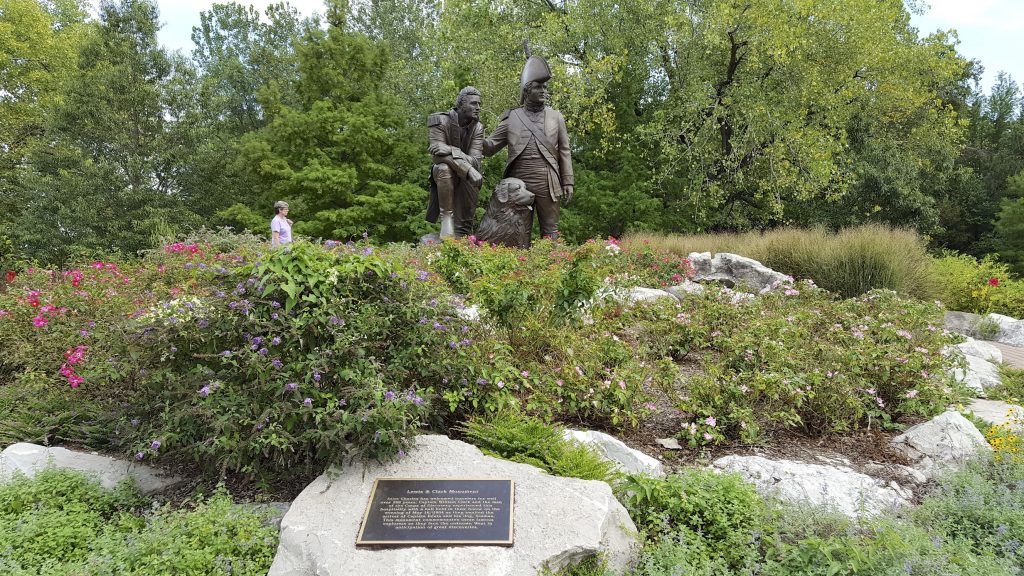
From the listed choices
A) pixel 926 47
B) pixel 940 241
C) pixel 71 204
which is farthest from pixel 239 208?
pixel 940 241

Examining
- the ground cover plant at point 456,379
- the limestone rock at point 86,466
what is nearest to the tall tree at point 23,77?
the ground cover plant at point 456,379

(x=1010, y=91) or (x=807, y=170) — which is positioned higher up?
(x=1010, y=91)

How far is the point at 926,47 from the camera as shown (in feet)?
50.6

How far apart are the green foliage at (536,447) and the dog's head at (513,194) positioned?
570 cm

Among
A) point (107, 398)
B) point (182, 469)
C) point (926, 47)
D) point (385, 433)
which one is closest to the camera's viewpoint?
point (385, 433)

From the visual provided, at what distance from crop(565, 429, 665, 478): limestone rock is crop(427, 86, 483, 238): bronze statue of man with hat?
576 centimetres

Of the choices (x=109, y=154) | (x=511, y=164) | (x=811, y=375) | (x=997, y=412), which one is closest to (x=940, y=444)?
(x=811, y=375)

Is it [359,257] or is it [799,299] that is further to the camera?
[799,299]

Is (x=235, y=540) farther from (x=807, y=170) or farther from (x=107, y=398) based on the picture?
(x=807, y=170)

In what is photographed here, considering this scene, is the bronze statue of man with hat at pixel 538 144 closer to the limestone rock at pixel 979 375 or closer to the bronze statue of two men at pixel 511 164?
the bronze statue of two men at pixel 511 164

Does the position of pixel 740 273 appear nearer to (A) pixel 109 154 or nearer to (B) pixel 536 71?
(B) pixel 536 71

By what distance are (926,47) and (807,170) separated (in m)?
5.41

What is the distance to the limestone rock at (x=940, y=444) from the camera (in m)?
3.43

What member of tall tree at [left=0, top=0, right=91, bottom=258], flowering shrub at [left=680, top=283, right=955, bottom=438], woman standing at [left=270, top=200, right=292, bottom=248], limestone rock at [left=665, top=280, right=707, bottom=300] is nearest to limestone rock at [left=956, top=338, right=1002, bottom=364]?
flowering shrub at [left=680, top=283, right=955, bottom=438]
